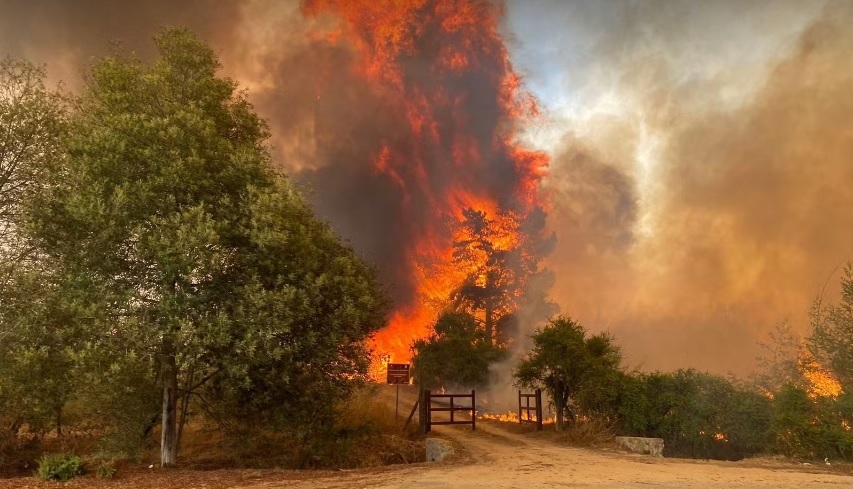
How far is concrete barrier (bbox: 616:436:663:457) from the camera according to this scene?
63.0ft

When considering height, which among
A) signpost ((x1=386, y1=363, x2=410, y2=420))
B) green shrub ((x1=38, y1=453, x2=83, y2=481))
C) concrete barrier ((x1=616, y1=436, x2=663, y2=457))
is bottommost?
green shrub ((x1=38, y1=453, x2=83, y2=481))

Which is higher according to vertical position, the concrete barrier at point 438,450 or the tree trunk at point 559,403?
the tree trunk at point 559,403

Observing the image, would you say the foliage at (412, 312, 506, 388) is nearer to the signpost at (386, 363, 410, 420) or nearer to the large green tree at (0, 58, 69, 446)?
the signpost at (386, 363, 410, 420)

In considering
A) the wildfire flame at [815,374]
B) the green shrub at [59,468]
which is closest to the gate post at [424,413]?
the green shrub at [59,468]

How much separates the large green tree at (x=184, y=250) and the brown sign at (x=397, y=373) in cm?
945

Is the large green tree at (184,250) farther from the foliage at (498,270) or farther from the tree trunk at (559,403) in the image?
the foliage at (498,270)

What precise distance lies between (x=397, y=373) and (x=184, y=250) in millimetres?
15241

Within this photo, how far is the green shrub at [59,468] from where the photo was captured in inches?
544

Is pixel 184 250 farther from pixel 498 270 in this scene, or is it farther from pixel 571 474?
pixel 498 270

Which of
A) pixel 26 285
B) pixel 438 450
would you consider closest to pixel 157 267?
pixel 26 285

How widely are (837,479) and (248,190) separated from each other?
17.6 m

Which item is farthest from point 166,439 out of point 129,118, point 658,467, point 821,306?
point 821,306

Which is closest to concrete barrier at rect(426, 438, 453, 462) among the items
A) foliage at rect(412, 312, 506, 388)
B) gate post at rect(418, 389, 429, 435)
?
gate post at rect(418, 389, 429, 435)

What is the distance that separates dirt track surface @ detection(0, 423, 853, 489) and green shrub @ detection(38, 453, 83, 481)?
50 cm
